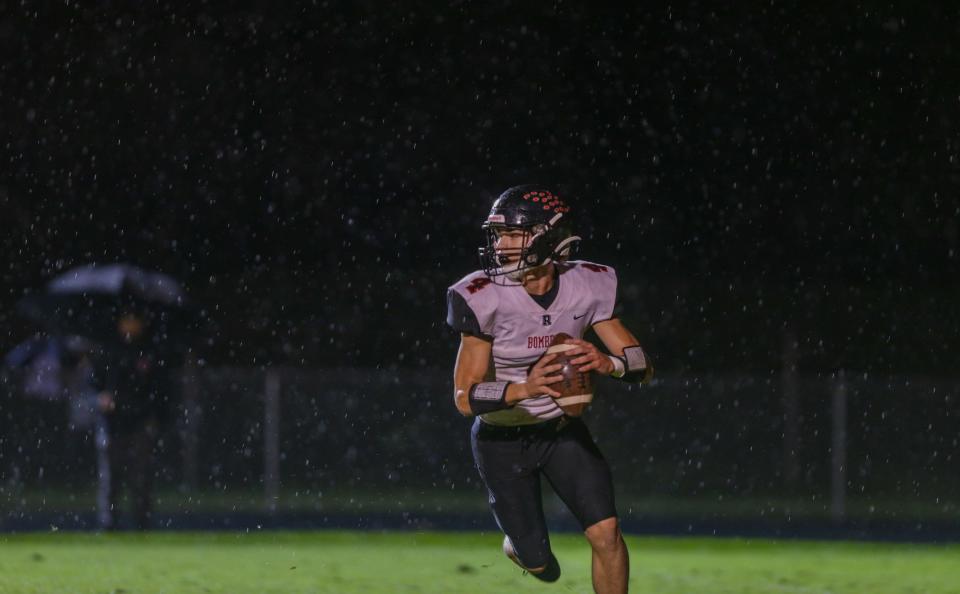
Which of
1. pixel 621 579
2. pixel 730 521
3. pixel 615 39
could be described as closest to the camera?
pixel 621 579

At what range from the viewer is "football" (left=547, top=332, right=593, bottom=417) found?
6430mm

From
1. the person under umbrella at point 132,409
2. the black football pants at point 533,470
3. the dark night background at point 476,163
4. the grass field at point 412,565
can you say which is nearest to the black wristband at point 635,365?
the black football pants at point 533,470

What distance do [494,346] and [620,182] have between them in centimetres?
1468

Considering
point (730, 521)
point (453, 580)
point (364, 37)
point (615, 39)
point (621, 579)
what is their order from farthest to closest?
point (364, 37), point (615, 39), point (730, 521), point (453, 580), point (621, 579)

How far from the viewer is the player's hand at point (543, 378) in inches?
253

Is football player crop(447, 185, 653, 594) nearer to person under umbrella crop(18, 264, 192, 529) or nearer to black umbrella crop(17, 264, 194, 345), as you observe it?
person under umbrella crop(18, 264, 192, 529)

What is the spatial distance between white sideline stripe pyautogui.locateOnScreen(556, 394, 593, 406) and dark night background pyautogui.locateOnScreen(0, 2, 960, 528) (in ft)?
40.9

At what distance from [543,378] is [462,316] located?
51cm

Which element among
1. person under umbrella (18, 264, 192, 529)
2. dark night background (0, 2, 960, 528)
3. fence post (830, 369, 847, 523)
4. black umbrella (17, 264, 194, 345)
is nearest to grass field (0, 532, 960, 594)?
person under umbrella (18, 264, 192, 529)

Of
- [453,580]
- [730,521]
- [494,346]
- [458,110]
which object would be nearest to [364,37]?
[458,110]

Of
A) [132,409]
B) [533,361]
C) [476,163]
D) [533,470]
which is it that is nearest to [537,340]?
[533,361]

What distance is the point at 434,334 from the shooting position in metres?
20.3

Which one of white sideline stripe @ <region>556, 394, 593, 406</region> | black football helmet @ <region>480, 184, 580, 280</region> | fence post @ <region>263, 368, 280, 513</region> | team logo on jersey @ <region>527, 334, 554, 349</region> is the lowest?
fence post @ <region>263, 368, 280, 513</region>

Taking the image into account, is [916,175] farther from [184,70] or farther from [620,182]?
[184,70]
